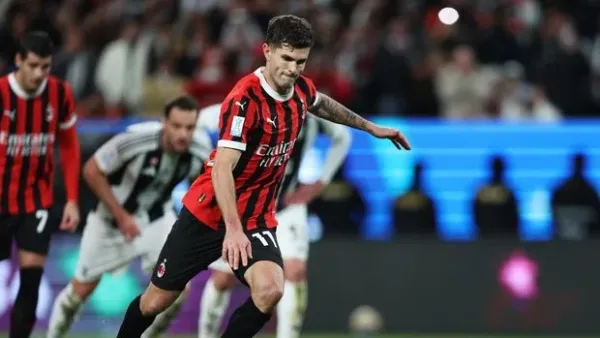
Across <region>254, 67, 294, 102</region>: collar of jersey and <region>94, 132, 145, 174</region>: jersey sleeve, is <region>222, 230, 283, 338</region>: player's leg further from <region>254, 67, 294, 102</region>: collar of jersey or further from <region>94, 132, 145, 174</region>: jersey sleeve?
<region>94, 132, 145, 174</region>: jersey sleeve

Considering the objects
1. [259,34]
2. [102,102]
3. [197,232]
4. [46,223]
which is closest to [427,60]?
[259,34]

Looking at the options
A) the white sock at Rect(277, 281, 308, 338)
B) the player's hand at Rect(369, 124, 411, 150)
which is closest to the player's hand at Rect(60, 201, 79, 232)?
the white sock at Rect(277, 281, 308, 338)

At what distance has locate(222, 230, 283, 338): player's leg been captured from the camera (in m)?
7.79

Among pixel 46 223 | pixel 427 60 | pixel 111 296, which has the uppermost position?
pixel 427 60

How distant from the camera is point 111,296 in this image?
41.6 ft

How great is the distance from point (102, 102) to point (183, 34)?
65.0 inches

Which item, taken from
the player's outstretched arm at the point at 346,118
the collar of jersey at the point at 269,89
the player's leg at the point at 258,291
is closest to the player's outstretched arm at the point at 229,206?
the player's leg at the point at 258,291

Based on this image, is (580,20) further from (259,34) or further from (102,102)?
(102,102)

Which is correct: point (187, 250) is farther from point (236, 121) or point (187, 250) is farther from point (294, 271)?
point (294, 271)

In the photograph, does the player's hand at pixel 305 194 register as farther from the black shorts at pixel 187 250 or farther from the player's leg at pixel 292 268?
the black shorts at pixel 187 250

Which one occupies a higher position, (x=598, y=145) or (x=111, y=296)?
(x=598, y=145)

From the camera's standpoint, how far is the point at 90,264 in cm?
1008

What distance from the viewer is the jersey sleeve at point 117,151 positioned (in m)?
9.79

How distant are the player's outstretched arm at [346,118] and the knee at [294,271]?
5.79ft
